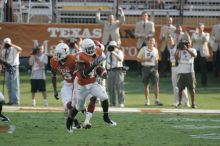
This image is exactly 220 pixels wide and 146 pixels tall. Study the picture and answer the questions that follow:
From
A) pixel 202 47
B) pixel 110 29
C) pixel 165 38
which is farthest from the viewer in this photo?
pixel 165 38

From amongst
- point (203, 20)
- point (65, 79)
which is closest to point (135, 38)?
point (203, 20)

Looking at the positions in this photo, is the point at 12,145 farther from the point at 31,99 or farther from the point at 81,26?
the point at 81,26

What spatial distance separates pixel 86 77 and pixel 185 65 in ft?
23.7

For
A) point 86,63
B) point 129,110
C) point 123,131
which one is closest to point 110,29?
point 129,110

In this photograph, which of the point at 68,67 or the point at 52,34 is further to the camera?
the point at 52,34

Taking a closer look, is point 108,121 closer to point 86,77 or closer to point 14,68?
point 86,77

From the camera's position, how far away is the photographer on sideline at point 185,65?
21.4 metres

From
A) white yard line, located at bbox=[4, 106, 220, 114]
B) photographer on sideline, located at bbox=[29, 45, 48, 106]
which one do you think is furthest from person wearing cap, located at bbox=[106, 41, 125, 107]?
photographer on sideline, located at bbox=[29, 45, 48, 106]

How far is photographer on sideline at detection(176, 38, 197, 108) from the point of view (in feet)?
70.2

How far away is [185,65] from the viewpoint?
21672 mm

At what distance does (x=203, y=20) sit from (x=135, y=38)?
8.87 feet

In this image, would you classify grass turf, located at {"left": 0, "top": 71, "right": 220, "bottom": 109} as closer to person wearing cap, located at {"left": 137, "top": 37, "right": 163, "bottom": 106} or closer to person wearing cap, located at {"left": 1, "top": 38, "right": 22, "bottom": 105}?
person wearing cap, located at {"left": 1, "top": 38, "right": 22, "bottom": 105}

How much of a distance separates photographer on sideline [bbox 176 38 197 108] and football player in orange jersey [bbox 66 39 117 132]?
6.65 m

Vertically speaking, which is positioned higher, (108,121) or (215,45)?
(215,45)
